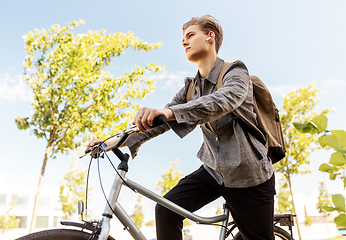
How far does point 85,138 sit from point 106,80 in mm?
1820

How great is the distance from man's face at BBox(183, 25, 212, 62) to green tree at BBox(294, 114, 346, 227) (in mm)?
1351

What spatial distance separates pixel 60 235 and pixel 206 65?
140cm

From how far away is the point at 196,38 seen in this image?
2.01 m

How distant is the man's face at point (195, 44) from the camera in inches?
78.9

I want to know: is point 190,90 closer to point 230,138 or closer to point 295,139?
point 230,138

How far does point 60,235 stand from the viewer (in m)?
1.38

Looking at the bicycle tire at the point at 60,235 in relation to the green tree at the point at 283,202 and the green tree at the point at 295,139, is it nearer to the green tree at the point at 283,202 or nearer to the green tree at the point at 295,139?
the green tree at the point at 295,139

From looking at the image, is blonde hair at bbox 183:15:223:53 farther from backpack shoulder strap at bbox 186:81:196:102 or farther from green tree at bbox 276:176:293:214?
green tree at bbox 276:176:293:214

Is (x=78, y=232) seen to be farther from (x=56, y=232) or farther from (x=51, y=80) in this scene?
(x=51, y=80)

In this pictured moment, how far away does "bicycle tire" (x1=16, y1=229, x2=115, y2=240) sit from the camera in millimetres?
1306

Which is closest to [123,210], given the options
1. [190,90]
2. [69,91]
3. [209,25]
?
[190,90]

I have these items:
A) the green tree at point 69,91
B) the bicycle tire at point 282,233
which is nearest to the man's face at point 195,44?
the bicycle tire at point 282,233

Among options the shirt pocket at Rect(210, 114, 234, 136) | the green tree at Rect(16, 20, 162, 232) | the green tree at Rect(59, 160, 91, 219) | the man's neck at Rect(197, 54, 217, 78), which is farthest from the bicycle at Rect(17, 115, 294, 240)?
the green tree at Rect(59, 160, 91, 219)

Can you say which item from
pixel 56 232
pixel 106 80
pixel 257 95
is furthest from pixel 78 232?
pixel 106 80
